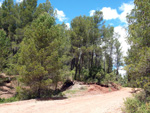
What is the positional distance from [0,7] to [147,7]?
27.3 meters

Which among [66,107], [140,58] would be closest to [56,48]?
[66,107]

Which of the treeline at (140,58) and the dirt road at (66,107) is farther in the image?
the dirt road at (66,107)

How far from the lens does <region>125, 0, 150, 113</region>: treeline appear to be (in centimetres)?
670

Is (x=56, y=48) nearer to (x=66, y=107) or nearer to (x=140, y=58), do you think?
(x=66, y=107)

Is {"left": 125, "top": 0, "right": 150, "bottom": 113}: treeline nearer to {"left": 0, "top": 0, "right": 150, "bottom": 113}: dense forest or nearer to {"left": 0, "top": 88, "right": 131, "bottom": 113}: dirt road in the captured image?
{"left": 0, "top": 0, "right": 150, "bottom": 113}: dense forest

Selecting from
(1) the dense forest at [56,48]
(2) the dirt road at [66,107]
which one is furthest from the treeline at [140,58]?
(2) the dirt road at [66,107]

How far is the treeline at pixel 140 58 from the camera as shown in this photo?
22.0 feet

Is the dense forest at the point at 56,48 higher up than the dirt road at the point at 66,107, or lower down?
higher up

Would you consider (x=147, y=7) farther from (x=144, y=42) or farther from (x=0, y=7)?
(x=0, y=7)

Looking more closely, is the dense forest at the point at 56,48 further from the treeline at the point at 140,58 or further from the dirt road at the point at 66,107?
the dirt road at the point at 66,107

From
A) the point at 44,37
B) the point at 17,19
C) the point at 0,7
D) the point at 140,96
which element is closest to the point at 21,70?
the point at 44,37

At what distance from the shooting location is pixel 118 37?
32469 millimetres

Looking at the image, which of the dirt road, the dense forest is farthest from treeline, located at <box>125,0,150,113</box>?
the dirt road

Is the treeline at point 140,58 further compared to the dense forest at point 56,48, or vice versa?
the dense forest at point 56,48
